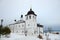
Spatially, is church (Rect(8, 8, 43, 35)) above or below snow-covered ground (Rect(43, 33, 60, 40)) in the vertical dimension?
above

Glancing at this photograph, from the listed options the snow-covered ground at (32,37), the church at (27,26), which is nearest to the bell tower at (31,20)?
the church at (27,26)

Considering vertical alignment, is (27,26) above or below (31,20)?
below

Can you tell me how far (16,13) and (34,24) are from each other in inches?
18.1

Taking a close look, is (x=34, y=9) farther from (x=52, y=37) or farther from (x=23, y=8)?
(x=52, y=37)

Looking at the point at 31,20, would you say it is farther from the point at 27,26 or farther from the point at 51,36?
the point at 51,36

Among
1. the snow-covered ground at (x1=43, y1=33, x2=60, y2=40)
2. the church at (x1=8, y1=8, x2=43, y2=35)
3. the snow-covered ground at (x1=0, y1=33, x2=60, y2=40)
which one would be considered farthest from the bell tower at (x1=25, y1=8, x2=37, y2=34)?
the snow-covered ground at (x1=43, y1=33, x2=60, y2=40)

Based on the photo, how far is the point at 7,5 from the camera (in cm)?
330

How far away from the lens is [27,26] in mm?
3215

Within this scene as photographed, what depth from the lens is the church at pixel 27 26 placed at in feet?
10.5

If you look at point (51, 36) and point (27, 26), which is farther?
point (51, 36)

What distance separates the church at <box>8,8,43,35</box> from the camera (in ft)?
10.5

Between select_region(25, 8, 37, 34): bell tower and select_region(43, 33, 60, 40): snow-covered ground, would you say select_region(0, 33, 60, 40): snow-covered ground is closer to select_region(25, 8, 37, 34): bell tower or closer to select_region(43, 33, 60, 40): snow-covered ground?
select_region(43, 33, 60, 40): snow-covered ground

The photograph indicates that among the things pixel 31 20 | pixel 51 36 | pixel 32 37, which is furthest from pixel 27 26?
pixel 51 36

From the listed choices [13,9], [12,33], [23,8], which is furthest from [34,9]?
[12,33]
